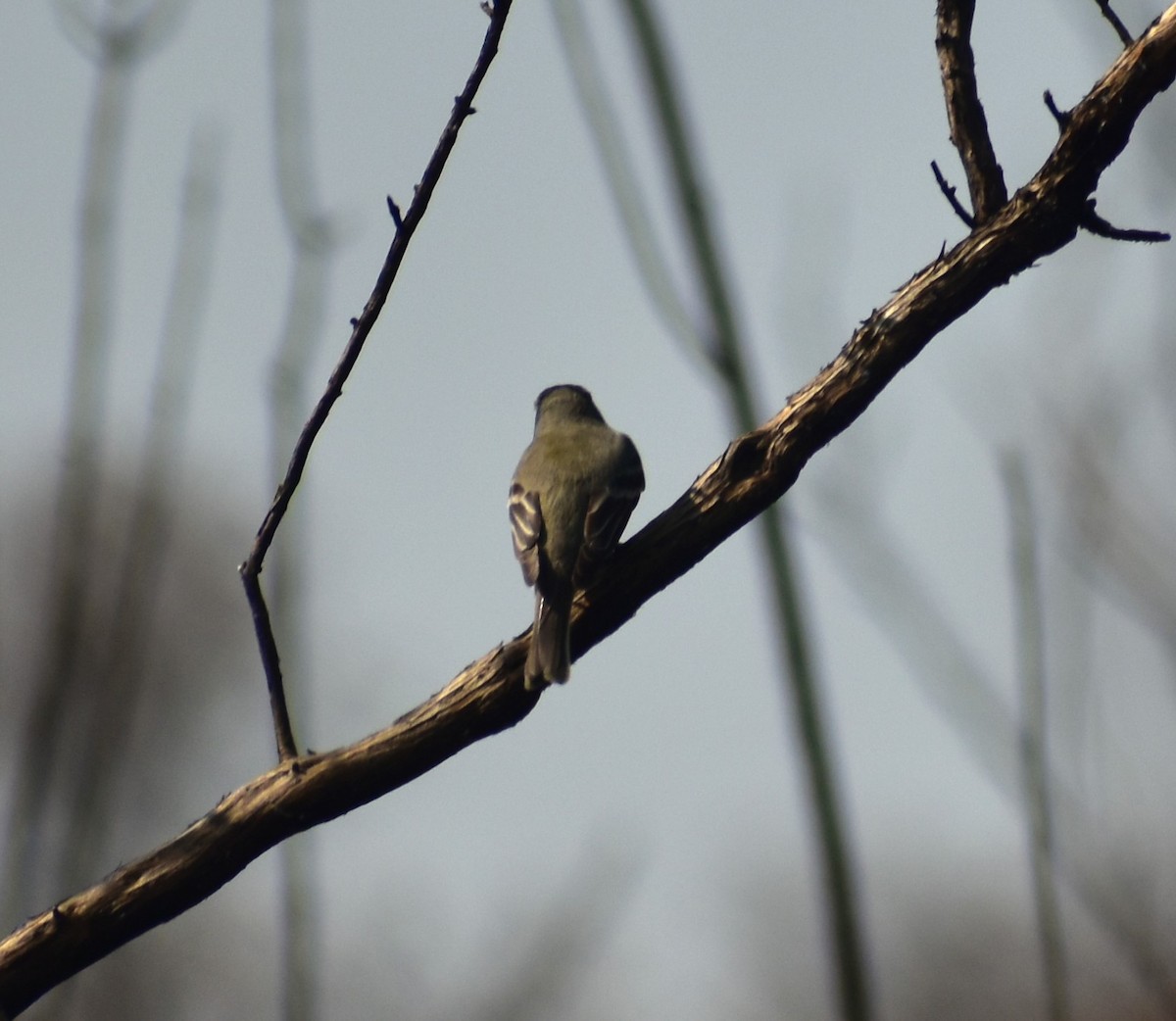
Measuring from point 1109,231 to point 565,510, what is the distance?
2.85m

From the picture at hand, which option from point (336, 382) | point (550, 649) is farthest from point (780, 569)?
point (550, 649)

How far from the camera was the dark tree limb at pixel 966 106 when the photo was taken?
357 centimetres

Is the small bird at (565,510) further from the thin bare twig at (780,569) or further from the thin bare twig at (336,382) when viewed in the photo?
the thin bare twig at (780,569)

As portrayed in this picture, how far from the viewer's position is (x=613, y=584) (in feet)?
13.0

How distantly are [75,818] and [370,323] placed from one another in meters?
1.40

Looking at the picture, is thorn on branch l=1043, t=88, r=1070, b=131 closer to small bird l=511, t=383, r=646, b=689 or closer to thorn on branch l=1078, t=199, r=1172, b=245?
thorn on branch l=1078, t=199, r=1172, b=245

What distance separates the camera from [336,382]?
322 cm

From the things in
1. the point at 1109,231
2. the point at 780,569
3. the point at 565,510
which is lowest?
the point at 780,569

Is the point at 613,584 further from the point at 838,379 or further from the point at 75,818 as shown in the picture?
the point at 75,818

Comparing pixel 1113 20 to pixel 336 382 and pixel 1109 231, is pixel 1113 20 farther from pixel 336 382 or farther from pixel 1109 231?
pixel 336 382

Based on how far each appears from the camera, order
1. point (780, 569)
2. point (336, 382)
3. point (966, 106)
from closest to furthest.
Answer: point (780, 569) → point (336, 382) → point (966, 106)

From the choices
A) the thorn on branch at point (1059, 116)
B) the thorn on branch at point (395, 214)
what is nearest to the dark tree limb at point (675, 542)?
→ the thorn on branch at point (1059, 116)

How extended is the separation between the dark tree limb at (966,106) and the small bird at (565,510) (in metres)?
1.68

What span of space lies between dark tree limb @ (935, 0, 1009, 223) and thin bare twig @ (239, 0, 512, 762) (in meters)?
1.26
